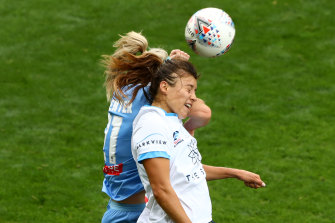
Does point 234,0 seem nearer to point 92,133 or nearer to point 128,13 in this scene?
point 128,13

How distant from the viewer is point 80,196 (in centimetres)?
772

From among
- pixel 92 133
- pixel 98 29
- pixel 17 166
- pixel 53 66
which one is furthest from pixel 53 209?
pixel 98 29

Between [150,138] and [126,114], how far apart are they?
0.73m

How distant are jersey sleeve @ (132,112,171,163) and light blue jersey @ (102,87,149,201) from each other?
491 millimetres

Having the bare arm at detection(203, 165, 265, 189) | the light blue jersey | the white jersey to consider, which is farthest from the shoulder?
the bare arm at detection(203, 165, 265, 189)

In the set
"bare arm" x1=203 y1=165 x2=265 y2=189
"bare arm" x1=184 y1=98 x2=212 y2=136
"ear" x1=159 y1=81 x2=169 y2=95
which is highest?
"ear" x1=159 y1=81 x2=169 y2=95

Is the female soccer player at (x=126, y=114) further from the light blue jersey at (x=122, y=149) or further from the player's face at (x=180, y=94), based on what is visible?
the player's face at (x=180, y=94)

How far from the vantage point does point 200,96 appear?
1048 centimetres

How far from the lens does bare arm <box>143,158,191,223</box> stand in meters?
3.54

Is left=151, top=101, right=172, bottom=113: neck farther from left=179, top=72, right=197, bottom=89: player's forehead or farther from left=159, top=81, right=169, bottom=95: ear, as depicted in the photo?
left=179, top=72, right=197, bottom=89: player's forehead

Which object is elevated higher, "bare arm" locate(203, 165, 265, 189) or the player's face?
the player's face

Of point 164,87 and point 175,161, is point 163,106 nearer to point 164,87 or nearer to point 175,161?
point 164,87

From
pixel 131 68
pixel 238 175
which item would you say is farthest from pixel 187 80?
pixel 238 175

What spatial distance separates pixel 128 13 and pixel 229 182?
6.40 meters
